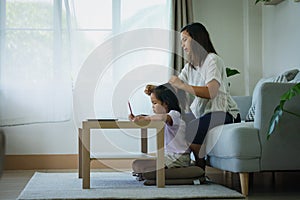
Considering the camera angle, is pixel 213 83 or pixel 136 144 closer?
pixel 213 83

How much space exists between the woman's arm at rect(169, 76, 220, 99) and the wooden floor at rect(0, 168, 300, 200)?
557 mm

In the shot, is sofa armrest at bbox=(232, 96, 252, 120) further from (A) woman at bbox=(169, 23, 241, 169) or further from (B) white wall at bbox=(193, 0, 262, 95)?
(A) woman at bbox=(169, 23, 241, 169)

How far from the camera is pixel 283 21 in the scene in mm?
3676

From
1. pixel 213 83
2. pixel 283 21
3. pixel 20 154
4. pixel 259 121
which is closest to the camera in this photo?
pixel 259 121

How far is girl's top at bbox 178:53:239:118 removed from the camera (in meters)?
2.64

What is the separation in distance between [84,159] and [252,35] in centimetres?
227

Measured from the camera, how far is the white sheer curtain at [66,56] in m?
3.89

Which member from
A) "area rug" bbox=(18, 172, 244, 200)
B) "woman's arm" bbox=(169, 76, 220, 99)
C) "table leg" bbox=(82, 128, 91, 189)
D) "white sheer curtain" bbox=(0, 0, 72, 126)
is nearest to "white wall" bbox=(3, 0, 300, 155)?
"white sheer curtain" bbox=(0, 0, 72, 126)

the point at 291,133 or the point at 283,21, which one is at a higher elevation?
the point at 283,21

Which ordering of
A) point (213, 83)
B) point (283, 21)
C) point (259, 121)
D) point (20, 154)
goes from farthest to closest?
point (20, 154)
point (283, 21)
point (213, 83)
point (259, 121)

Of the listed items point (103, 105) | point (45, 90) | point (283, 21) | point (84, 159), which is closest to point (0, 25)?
point (45, 90)

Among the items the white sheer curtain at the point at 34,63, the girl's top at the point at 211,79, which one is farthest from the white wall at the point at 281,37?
the white sheer curtain at the point at 34,63

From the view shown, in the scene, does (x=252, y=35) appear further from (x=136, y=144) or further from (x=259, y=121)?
(x=259, y=121)

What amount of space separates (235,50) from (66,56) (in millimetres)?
1481
